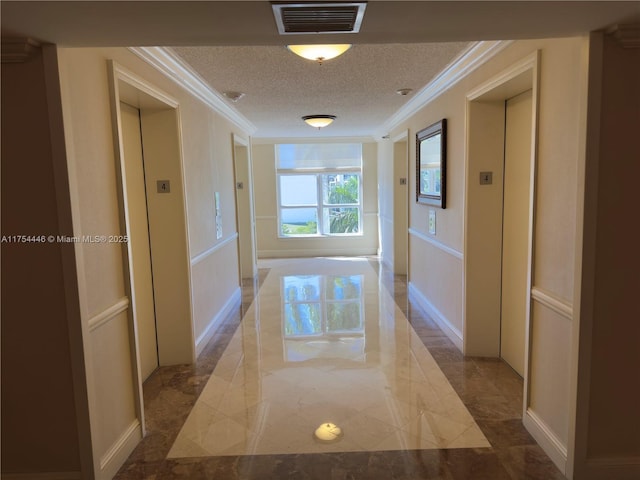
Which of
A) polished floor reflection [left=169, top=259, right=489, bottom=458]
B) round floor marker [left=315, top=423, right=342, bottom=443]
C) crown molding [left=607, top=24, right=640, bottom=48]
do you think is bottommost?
round floor marker [left=315, top=423, right=342, bottom=443]

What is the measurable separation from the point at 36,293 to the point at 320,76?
9.04 ft

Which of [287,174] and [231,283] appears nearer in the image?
[231,283]

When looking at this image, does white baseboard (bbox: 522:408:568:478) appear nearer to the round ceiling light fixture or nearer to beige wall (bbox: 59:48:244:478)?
beige wall (bbox: 59:48:244:478)

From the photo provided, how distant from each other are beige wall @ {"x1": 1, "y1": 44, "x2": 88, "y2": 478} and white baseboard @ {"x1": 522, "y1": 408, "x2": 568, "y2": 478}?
240 centimetres

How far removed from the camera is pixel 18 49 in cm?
181

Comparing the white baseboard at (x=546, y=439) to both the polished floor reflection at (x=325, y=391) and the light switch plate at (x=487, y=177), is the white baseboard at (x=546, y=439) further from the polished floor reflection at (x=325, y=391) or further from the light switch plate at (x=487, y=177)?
the light switch plate at (x=487, y=177)

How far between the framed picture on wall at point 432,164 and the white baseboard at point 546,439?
2091 millimetres

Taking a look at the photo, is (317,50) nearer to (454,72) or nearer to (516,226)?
(454,72)

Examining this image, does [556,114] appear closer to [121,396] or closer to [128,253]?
[128,253]

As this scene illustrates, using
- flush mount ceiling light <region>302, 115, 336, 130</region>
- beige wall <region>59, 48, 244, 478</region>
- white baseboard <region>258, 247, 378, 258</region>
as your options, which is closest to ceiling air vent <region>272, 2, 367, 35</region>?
beige wall <region>59, 48, 244, 478</region>

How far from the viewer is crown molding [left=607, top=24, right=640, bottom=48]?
182 centimetres

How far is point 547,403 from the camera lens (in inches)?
Result: 93.1

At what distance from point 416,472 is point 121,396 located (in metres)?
1.66

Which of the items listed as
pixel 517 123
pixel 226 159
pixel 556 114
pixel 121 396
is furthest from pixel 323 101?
pixel 121 396
